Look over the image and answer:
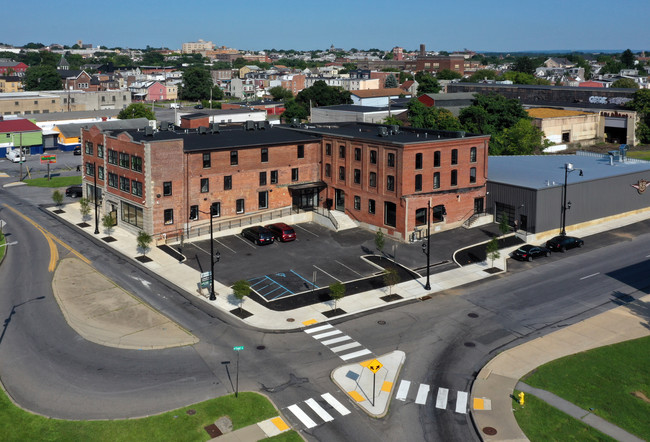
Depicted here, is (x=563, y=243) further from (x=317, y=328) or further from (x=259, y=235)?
(x=317, y=328)

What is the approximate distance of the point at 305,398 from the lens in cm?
3584

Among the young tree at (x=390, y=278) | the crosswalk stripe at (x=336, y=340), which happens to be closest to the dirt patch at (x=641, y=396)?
the crosswalk stripe at (x=336, y=340)

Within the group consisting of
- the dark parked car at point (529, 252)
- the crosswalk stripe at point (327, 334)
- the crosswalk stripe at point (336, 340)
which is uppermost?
the dark parked car at point (529, 252)

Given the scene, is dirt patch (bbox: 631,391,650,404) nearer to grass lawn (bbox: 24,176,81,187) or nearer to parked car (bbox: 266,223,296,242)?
parked car (bbox: 266,223,296,242)

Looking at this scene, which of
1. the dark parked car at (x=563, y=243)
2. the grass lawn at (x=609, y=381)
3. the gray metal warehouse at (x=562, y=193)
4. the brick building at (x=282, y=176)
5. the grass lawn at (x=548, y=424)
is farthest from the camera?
the gray metal warehouse at (x=562, y=193)

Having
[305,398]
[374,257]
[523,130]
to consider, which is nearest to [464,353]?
[305,398]

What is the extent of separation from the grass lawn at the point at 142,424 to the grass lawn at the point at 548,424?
12.3 metres

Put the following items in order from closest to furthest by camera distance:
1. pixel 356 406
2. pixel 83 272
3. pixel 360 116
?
pixel 356 406 < pixel 83 272 < pixel 360 116

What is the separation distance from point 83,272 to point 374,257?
26.3m

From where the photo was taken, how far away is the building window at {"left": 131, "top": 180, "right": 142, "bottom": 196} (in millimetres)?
65688

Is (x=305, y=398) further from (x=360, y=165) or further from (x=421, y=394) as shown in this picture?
(x=360, y=165)

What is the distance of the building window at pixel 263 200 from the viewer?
71.7 m

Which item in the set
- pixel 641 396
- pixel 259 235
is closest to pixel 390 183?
pixel 259 235

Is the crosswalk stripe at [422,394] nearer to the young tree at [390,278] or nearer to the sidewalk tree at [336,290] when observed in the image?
the sidewalk tree at [336,290]
